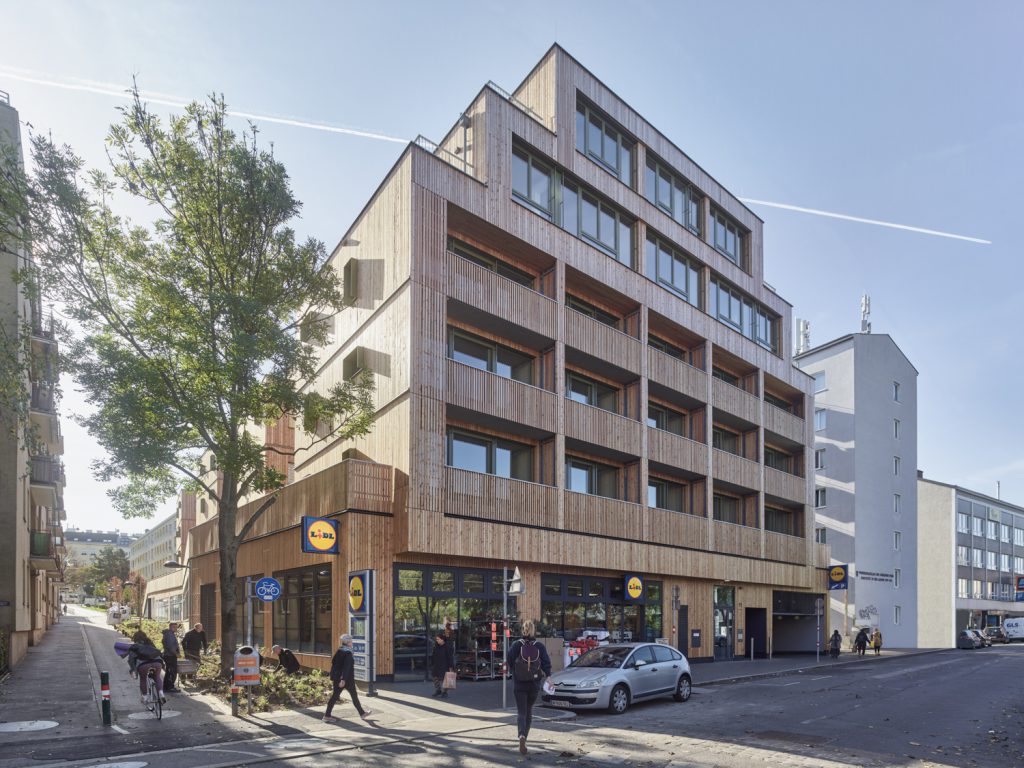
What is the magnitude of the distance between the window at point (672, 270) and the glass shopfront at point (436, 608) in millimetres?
15130

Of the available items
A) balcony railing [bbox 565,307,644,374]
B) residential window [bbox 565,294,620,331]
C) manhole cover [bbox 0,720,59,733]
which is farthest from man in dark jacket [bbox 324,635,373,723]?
residential window [bbox 565,294,620,331]

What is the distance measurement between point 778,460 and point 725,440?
20.2ft

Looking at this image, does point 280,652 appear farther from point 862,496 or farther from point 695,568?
point 862,496

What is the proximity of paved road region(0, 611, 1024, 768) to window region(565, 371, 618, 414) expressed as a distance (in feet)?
39.0

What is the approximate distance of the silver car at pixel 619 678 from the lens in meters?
16.4

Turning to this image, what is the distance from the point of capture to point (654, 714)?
1652 cm

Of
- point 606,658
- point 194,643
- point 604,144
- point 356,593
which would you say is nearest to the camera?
point 606,658

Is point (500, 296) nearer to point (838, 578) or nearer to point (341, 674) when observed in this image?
point (341, 674)

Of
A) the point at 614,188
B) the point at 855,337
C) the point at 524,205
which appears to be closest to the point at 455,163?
the point at 524,205

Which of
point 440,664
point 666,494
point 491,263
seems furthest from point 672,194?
point 440,664

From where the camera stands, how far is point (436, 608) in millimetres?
22203

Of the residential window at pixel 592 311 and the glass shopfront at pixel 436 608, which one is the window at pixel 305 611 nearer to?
the glass shopfront at pixel 436 608

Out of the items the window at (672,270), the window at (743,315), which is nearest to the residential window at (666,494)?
the window at (672,270)

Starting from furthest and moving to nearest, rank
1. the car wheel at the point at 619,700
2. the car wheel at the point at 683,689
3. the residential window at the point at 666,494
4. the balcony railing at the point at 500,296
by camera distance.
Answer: the residential window at the point at 666,494
the balcony railing at the point at 500,296
the car wheel at the point at 683,689
the car wheel at the point at 619,700
